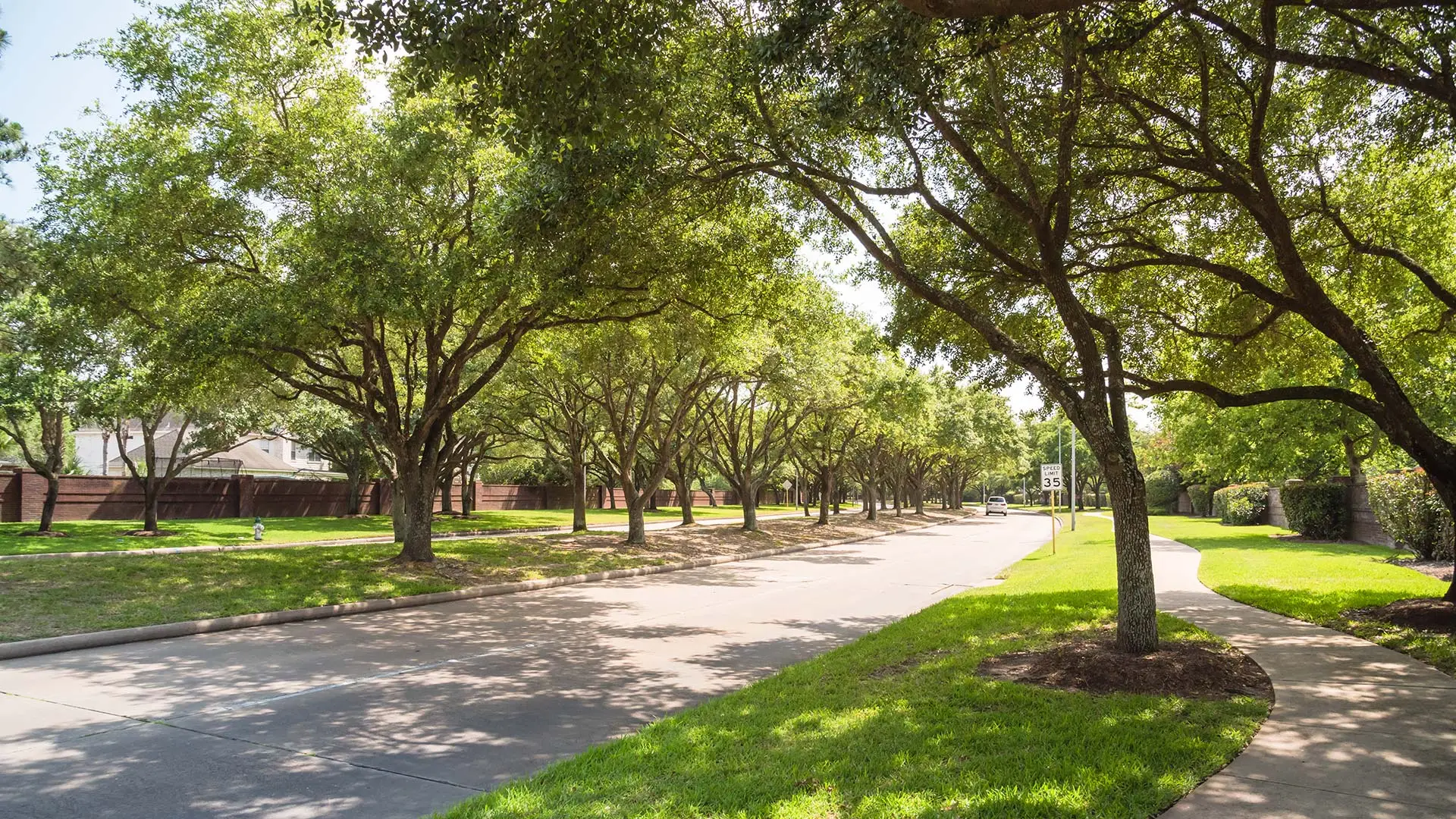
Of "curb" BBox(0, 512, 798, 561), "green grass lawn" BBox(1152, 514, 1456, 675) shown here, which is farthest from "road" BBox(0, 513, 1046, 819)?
"curb" BBox(0, 512, 798, 561)

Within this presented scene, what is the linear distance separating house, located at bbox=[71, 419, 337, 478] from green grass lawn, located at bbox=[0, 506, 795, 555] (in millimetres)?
15373

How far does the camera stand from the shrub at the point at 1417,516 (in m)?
17.5

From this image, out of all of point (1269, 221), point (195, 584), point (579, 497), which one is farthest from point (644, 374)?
point (1269, 221)

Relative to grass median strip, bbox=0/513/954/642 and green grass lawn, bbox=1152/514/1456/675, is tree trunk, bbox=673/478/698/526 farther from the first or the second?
green grass lawn, bbox=1152/514/1456/675

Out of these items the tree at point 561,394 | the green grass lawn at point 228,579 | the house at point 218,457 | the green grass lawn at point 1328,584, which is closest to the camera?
the green grass lawn at point 1328,584

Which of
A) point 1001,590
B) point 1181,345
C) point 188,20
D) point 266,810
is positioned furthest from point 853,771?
point 188,20

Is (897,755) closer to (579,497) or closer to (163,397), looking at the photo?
(163,397)

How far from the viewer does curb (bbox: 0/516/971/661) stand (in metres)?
9.89

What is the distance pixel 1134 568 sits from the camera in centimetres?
820

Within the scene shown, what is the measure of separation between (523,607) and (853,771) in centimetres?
981

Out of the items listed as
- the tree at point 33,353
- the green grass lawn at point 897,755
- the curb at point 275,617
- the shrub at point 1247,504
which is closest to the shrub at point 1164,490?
the shrub at point 1247,504

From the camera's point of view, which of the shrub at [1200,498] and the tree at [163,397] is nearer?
the tree at [163,397]

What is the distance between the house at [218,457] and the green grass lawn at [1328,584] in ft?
156

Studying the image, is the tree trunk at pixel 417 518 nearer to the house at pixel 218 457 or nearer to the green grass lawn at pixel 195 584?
the green grass lawn at pixel 195 584
